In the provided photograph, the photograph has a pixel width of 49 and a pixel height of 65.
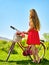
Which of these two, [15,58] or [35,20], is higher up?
[35,20]

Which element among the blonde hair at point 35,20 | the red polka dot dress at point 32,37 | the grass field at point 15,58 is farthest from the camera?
the grass field at point 15,58

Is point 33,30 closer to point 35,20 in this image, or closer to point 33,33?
point 33,33

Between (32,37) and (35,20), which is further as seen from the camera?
(35,20)

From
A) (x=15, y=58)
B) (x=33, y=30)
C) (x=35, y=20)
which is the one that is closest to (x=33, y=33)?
(x=33, y=30)

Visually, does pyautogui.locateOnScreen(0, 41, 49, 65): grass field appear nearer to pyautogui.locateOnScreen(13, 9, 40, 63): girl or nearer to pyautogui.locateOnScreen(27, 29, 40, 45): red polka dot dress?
pyautogui.locateOnScreen(13, 9, 40, 63): girl

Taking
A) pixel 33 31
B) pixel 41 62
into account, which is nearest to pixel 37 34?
pixel 33 31

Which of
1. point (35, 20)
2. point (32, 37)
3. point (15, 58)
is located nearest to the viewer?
point (32, 37)

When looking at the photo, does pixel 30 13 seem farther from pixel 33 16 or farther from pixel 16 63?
pixel 16 63

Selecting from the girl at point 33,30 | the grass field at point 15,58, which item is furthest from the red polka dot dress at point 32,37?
the grass field at point 15,58

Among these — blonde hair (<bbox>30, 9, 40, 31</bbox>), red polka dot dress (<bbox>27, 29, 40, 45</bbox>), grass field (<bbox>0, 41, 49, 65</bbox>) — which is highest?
blonde hair (<bbox>30, 9, 40, 31</bbox>)

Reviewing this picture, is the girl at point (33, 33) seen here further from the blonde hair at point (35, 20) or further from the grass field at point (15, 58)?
the grass field at point (15, 58)

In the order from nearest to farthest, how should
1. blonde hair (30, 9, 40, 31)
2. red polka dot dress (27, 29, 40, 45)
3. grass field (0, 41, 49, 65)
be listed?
red polka dot dress (27, 29, 40, 45) < blonde hair (30, 9, 40, 31) < grass field (0, 41, 49, 65)

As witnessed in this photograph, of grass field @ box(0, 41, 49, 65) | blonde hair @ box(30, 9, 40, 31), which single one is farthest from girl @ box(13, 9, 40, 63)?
grass field @ box(0, 41, 49, 65)

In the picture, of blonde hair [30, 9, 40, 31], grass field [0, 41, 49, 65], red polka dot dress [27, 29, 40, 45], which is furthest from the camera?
grass field [0, 41, 49, 65]
